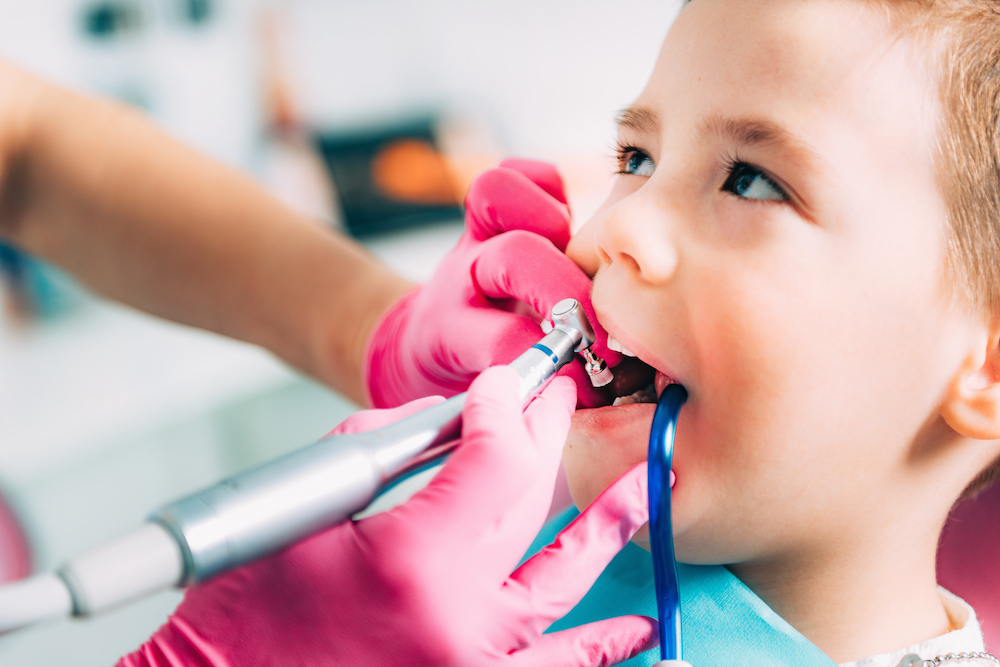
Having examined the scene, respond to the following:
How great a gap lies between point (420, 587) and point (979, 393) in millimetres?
498

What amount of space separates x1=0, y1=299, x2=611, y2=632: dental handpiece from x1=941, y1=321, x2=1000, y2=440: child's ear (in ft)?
1.41

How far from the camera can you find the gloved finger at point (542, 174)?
3.01 feet

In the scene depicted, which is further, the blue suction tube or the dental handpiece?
the blue suction tube

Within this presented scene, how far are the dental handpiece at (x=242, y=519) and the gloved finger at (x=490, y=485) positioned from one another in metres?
0.02

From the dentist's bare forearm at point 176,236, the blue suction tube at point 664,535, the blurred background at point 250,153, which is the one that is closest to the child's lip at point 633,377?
the blue suction tube at point 664,535

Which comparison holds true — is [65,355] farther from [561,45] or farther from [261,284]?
[561,45]

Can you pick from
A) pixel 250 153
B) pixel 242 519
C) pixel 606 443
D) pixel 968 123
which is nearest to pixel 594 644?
pixel 606 443

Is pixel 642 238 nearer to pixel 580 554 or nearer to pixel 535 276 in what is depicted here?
pixel 535 276

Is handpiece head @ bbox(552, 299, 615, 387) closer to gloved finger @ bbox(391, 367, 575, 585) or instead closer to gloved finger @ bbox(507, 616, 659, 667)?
gloved finger @ bbox(391, 367, 575, 585)

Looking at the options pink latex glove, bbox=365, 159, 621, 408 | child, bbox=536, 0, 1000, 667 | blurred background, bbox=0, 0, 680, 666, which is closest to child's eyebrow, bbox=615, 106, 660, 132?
child, bbox=536, 0, 1000, 667

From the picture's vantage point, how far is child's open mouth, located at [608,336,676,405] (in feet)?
2.41

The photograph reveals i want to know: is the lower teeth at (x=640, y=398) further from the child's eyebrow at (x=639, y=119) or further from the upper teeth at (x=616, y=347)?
the child's eyebrow at (x=639, y=119)

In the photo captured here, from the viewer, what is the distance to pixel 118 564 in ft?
1.33

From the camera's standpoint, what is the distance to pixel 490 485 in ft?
1.73
